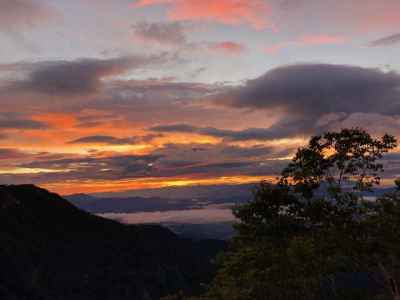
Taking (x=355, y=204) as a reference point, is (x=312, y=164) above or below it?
above

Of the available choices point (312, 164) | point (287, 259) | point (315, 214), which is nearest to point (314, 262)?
point (287, 259)

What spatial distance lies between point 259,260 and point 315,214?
42.4 ft

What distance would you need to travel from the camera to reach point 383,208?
117 feet

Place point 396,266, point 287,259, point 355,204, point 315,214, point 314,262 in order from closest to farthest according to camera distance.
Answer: point 355,204 → point 315,214 → point 396,266 → point 314,262 → point 287,259

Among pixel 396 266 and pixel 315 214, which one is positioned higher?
pixel 315 214

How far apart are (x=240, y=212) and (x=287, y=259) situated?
940 centimetres

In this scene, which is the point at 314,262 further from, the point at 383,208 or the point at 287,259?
the point at 383,208

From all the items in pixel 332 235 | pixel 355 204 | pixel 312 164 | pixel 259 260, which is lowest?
pixel 259 260

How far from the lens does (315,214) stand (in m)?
37.5

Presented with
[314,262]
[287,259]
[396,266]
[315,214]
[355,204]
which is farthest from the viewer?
[287,259]

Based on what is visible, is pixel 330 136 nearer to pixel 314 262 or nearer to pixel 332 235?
pixel 332 235

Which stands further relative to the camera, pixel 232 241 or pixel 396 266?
pixel 232 241

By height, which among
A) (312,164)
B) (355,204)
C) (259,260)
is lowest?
(259,260)

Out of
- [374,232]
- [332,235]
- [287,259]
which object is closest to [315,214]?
[332,235]
